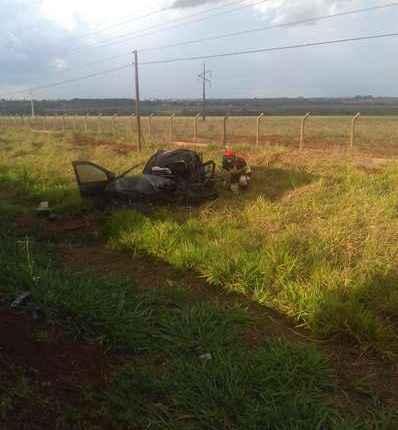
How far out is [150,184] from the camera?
8.17 metres

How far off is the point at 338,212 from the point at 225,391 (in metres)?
5.19

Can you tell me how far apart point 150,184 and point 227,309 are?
13.5 ft

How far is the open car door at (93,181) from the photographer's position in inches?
323

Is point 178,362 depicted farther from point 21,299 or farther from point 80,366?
point 21,299

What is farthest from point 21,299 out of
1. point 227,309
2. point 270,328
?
point 270,328

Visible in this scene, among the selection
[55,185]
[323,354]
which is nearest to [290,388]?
[323,354]

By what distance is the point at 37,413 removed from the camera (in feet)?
8.48

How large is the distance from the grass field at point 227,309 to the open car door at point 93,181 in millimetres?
599

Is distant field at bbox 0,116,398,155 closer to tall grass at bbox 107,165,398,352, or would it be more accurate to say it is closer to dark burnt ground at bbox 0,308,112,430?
tall grass at bbox 107,165,398,352

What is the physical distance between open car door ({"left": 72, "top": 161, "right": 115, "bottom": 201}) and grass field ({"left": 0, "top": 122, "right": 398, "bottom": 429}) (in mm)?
599

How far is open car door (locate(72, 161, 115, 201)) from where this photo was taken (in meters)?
8.21

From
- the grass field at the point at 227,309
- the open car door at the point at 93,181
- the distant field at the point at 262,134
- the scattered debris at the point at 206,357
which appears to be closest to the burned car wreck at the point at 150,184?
the open car door at the point at 93,181

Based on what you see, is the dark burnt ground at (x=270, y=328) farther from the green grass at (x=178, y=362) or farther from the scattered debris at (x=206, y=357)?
Answer: the scattered debris at (x=206, y=357)

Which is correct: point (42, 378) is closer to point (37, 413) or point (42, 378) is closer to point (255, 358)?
point (37, 413)
